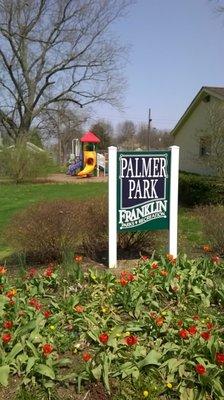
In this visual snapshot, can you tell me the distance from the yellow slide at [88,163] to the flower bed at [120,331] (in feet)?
86.0

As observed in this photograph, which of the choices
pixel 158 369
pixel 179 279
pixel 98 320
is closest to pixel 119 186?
pixel 179 279

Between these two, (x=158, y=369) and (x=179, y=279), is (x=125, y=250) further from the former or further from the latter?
(x=158, y=369)

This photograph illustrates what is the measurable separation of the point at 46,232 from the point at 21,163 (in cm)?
1970

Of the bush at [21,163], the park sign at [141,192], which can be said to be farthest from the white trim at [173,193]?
the bush at [21,163]

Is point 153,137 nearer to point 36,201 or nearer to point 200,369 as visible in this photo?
point 36,201

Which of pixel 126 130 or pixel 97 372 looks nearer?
pixel 97 372

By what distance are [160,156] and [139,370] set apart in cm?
332

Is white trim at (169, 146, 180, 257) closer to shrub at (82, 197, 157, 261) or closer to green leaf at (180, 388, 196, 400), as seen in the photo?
shrub at (82, 197, 157, 261)

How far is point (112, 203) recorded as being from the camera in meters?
5.83

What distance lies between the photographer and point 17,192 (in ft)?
65.0

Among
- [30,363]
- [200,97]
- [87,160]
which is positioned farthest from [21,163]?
[30,363]

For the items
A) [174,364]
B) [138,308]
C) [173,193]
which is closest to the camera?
[174,364]

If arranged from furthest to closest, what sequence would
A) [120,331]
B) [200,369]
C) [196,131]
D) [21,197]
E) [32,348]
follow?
1. [196,131]
2. [21,197]
3. [120,331]
4. [32,348]
5. [200,369]

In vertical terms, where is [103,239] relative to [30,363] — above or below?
above
